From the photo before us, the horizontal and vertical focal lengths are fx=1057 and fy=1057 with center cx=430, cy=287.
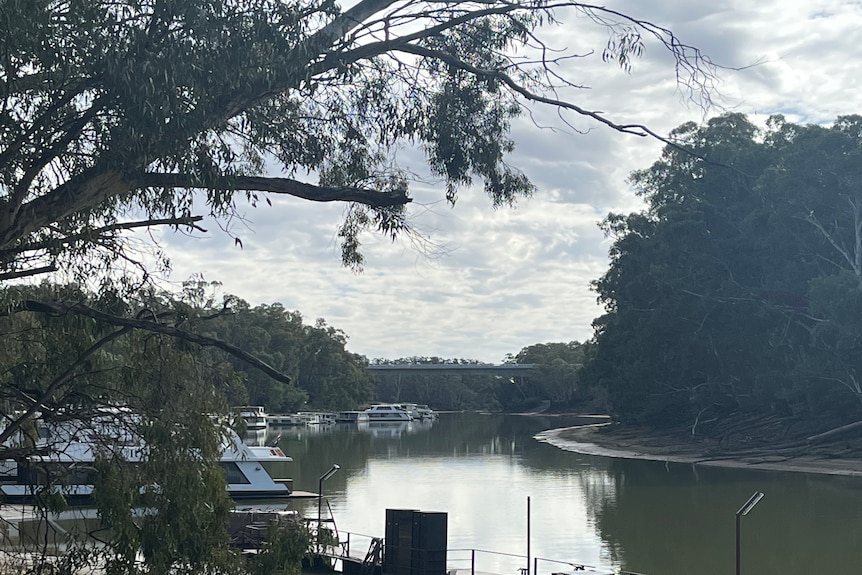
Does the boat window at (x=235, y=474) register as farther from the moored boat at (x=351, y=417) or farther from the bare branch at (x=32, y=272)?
the moored boat at (x=351, y=417)

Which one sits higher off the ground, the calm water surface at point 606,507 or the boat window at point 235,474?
the boat window at point 235,474

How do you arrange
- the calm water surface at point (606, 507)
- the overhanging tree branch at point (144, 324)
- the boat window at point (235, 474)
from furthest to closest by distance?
the boat window at point (235, 474), the calm water surface at point (606, 507), the overhanging tree branch at point (144, 324)

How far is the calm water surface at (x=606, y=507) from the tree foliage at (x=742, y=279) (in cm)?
601

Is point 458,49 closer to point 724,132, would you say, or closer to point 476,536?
point 476,536

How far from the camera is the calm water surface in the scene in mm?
18531

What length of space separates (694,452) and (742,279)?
7.48 metres

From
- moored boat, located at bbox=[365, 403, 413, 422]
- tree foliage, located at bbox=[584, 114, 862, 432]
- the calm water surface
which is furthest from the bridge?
the calm water surface

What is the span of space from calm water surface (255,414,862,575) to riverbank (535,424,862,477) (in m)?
1.20

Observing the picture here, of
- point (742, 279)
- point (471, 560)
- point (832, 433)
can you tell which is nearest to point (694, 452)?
point (832, 433)

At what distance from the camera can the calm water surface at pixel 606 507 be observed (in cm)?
1853

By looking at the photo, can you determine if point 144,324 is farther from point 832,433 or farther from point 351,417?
point 351,417

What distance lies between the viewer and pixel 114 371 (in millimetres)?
8164

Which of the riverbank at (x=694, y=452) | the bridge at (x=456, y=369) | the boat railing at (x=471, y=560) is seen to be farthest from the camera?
the bridge at (x=456, y=369)

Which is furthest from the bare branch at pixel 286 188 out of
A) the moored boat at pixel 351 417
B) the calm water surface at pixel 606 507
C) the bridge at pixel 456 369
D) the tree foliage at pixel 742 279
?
the bridge at pixel 456 369
